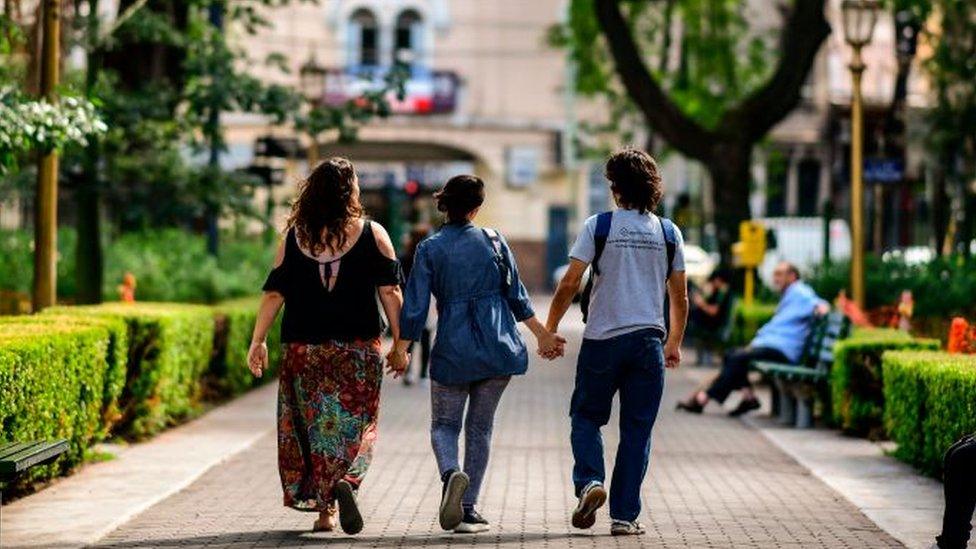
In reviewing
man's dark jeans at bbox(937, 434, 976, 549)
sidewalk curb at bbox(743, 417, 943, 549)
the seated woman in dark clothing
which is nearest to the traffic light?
the seated woman in dark clothing

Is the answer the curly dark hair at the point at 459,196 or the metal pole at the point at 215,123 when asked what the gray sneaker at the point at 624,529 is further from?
the metal pole at the point at 215,123

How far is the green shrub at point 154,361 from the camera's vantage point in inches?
649

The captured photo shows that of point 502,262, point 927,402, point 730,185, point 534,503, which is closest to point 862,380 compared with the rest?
point 927,402

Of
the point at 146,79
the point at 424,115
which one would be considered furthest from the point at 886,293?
the point at 424,115

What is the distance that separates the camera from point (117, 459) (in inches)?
610

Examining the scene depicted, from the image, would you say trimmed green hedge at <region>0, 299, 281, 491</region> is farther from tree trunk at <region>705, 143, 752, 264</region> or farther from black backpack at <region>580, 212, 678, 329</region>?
tree trunk at <region>705, 143, 752, 264</region>

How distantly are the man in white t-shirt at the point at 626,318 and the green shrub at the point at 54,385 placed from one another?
2.71 meters

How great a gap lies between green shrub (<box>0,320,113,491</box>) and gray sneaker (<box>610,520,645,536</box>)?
297cm

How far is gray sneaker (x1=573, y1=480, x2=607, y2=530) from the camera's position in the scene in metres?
11.2

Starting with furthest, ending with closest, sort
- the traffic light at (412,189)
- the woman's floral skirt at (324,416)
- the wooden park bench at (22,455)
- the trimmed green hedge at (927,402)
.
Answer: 1. the traffic light at (412,189)
2. the trimmed green hedge at (927,402)
3. the woman's floral skirt at (324,416)
4. the wooden park bench at (22,455)

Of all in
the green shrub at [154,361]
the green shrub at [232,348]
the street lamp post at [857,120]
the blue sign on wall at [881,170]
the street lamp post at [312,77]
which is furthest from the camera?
the street lamp post at [312,77]

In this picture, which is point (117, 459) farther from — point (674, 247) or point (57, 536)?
point (674, 247)

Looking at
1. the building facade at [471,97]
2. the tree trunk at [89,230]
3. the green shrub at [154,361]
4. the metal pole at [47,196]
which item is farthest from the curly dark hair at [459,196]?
the building facade at [471,97]

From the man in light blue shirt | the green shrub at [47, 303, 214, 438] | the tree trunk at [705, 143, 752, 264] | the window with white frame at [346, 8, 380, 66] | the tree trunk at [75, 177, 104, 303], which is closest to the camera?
the green shrub at [47, 303, 214, 438]
